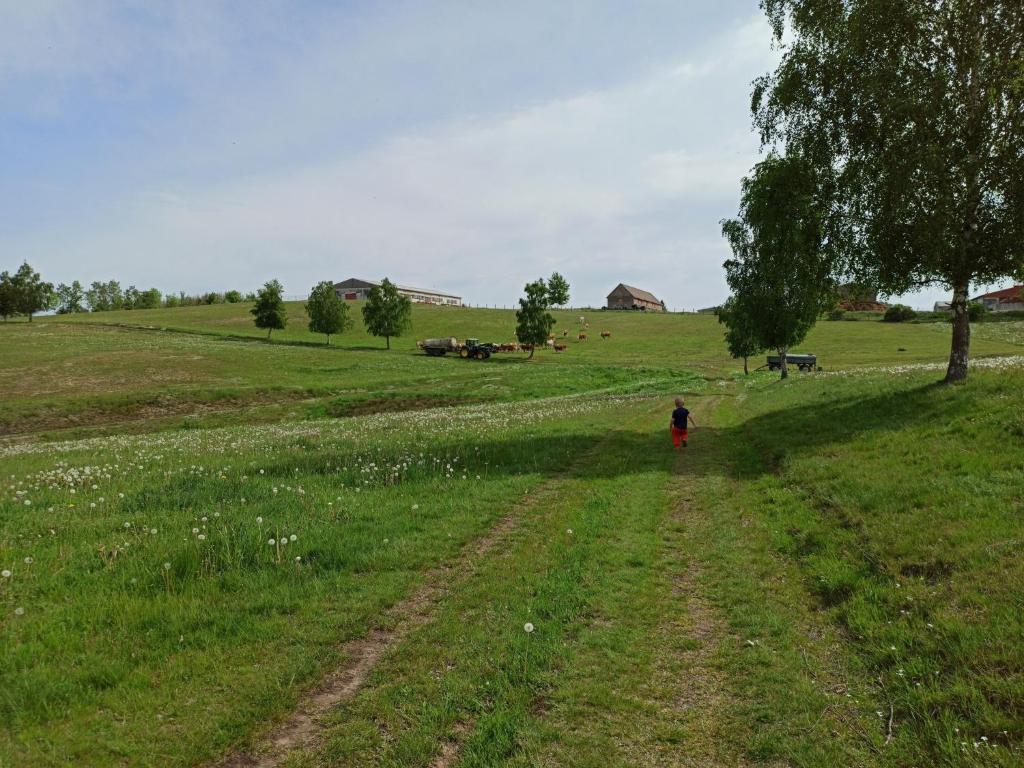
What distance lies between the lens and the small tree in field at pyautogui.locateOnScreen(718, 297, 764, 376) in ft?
166

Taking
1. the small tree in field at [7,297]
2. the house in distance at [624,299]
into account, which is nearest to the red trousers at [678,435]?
the small tree in field at [7,297]

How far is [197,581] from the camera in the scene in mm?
7512

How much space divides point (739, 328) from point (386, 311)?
2238 inches

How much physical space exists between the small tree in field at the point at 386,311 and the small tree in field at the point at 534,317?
1926 centimetres

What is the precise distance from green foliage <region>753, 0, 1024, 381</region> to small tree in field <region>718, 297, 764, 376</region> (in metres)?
30.1

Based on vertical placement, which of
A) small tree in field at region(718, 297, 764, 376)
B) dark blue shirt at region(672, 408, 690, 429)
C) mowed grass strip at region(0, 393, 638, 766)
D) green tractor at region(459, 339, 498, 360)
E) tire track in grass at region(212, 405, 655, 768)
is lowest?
tire track in grass at region(212, 405, 655, 768)

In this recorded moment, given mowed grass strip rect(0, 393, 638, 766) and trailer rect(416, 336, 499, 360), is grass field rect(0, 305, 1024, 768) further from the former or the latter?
trailer rect(416, 336, 499, 360)

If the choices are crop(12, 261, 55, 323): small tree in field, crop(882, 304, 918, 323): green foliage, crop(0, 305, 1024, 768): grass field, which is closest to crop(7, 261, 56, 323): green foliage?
crop(12, 261, 55, 323): small tree in field

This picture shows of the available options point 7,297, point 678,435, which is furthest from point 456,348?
point 7,297

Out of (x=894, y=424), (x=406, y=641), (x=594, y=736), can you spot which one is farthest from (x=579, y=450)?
(x=594, y=736)

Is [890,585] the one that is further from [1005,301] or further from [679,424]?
[1005,301]

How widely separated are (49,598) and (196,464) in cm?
783

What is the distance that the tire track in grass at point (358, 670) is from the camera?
185 inches

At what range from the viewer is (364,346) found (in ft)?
302
